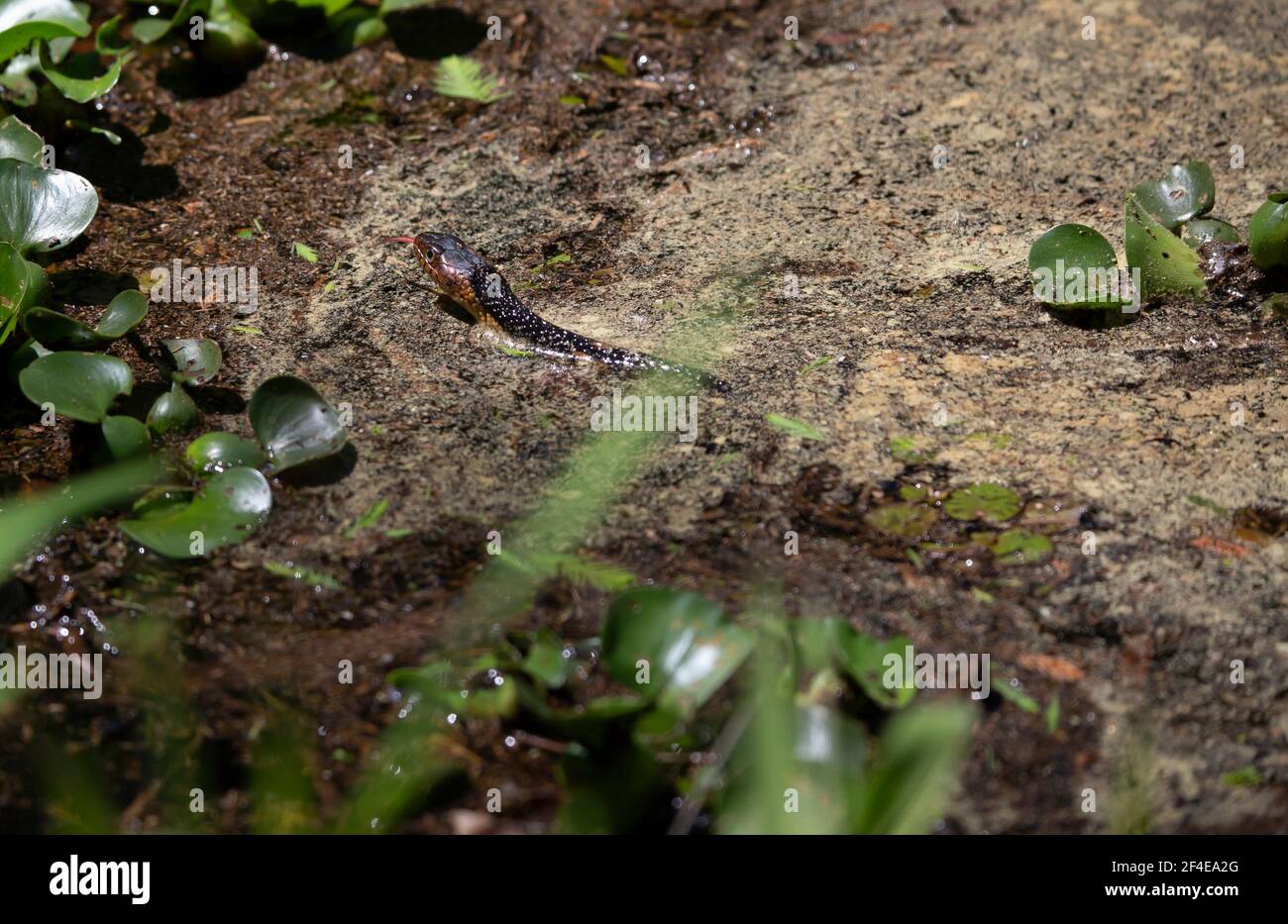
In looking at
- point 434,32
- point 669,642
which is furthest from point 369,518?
point 434,32

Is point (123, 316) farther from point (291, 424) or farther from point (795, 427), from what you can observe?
point (795, 427)

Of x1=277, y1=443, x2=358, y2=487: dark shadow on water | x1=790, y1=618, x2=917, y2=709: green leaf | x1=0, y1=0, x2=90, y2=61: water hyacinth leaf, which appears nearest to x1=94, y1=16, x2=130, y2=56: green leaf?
x1=0, y1=0, x2=90, y2=61: water hyacinth leaf

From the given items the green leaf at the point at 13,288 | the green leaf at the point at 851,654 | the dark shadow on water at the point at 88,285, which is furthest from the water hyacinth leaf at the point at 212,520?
the green leaf at the point at 851,654

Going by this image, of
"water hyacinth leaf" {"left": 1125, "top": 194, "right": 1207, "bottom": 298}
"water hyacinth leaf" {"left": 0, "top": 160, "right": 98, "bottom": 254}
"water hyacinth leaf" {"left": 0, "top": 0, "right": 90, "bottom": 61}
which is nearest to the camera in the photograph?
"water hyacinth leaf" {"left": 0, "top": 160, "right": 98, "bottom": 254}

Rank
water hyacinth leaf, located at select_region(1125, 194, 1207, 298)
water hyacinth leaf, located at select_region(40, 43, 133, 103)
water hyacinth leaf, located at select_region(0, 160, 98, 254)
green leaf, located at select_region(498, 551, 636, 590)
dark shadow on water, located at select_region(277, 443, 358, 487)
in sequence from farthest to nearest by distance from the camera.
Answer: water hyacinth leaf, located at select_region(40, 43, 133, 103), water hyacinth leaf, located at select_region(1125, 194, 1207, 298), water hyacinth leaf, located at select_region(0, 160, 98, 254), dark shadow on water, located at select_region(277, 443, 358, 487), green leaf, located at select_region(498, 551, 636, 590)

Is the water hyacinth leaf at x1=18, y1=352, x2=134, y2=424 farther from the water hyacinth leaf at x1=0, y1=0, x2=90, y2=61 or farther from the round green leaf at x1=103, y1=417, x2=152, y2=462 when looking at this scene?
the water hyacinth leaf at x1=0, y1=0, x2=90, y2=61

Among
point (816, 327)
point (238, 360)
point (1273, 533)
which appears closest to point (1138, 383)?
point (1273, 533)
